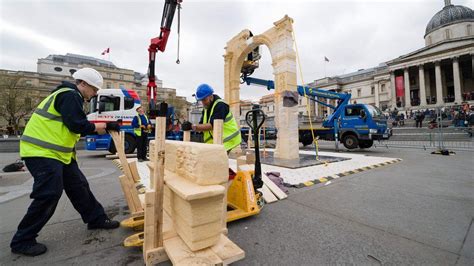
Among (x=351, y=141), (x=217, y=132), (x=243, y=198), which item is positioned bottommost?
(x=243, y=198)

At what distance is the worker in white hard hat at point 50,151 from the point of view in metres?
1.98

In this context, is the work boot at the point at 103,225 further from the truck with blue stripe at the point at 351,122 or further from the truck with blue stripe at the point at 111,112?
the truck with blue stripe at the point at 351,122

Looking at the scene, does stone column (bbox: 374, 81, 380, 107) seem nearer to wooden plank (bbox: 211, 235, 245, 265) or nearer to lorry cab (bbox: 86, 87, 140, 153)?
lorry cab (bbox: 86, 87, 140, 153)

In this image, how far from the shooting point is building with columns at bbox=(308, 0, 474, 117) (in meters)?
34.2

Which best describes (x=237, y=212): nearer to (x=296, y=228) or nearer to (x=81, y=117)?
(x=296, y=228)

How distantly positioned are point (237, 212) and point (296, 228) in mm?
751

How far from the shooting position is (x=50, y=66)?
164 ft

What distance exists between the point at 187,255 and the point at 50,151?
1752 mm

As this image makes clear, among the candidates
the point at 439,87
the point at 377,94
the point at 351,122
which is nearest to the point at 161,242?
the point at 351,122

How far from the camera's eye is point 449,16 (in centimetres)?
3909

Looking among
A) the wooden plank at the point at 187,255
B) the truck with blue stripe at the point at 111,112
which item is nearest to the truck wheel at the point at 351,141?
the truck with blue stripe at the point at 111,112

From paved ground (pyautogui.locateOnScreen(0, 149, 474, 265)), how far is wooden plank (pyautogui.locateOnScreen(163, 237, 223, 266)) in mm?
405

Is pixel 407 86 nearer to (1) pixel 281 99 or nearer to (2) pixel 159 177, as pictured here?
(1) pixel 281 99

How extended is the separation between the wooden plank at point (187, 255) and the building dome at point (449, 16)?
5871 centimetres
